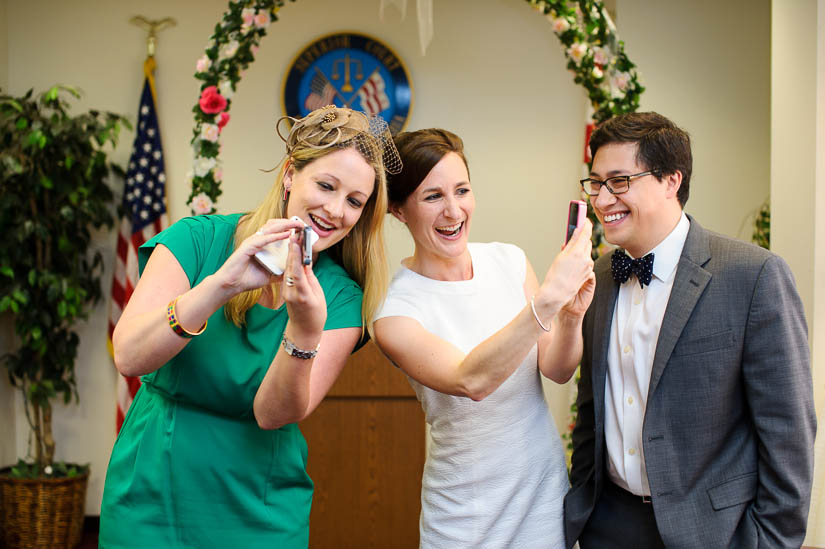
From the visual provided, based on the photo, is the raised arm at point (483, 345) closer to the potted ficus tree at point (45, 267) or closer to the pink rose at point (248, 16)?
the pink rose at point (248, 16)

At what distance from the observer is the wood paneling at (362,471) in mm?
4102

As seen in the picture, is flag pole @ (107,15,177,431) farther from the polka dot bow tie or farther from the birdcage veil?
the polka dot bow tie

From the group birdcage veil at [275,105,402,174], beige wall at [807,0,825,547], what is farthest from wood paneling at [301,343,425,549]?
birdcage veil at [275,105,402,174]

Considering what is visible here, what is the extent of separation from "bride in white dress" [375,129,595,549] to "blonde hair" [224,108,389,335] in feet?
0.30

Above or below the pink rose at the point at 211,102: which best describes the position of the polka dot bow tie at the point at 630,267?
Result: below

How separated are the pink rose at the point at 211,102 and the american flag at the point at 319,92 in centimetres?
113

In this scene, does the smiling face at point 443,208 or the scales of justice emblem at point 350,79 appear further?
the scales of justice emblem at point 350,79

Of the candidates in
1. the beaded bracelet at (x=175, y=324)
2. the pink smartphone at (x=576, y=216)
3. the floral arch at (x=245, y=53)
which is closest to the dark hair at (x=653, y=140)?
the pink smartphone at (x=576, y=216)

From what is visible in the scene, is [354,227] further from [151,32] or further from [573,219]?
[151,32]

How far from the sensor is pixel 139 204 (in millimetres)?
4648

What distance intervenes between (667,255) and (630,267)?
9 cm

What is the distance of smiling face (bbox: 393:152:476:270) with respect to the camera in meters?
1.94

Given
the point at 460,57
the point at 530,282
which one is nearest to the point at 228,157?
the point at 460,57

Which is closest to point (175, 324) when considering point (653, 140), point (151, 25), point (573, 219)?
point (573, 219)
